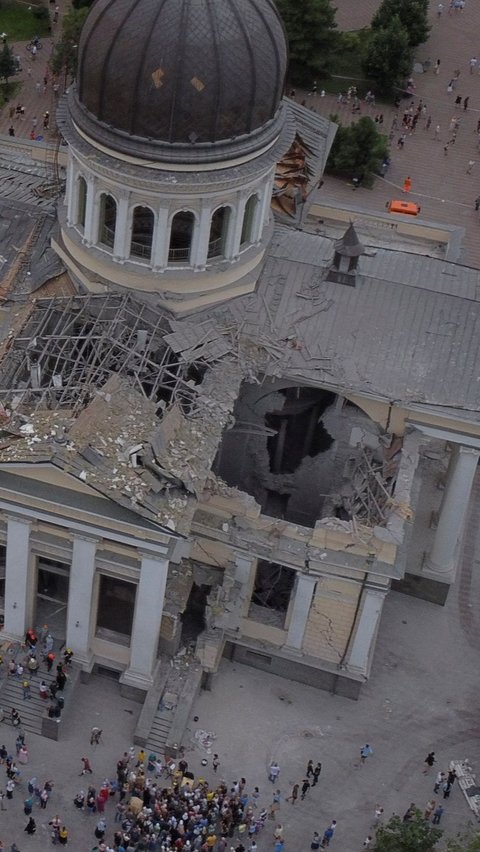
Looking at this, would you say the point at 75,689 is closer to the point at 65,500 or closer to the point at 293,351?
the point at 65,500

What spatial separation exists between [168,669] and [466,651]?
43.6 feet

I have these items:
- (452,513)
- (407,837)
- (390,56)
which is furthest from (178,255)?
(390,56)

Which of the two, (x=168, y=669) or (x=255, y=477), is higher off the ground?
(x=255, y=477)

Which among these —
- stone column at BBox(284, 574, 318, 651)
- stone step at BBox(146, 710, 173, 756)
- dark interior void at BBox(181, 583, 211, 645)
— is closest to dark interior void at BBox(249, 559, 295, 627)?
stone column at BBox(284, 574, 318, 651)

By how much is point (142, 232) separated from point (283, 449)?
11.0 metres

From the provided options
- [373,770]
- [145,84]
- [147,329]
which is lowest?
[373,770]

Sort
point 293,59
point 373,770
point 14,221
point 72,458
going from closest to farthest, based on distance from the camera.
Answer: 1. point 72,458
2. point 373,770
3. point 14,221
4. point 293,59

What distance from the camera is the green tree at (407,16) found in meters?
93.8

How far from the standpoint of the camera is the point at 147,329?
4762cm

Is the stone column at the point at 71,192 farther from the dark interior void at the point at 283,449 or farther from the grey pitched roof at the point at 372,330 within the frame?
the dark interior void at the point at 283,449

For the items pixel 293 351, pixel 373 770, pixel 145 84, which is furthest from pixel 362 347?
pixel 373 770

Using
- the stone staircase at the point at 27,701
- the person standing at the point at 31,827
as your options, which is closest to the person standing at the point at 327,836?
the person standing at the point at 31,827

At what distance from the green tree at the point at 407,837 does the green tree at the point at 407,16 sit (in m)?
67.3

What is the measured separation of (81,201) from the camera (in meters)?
48.4
